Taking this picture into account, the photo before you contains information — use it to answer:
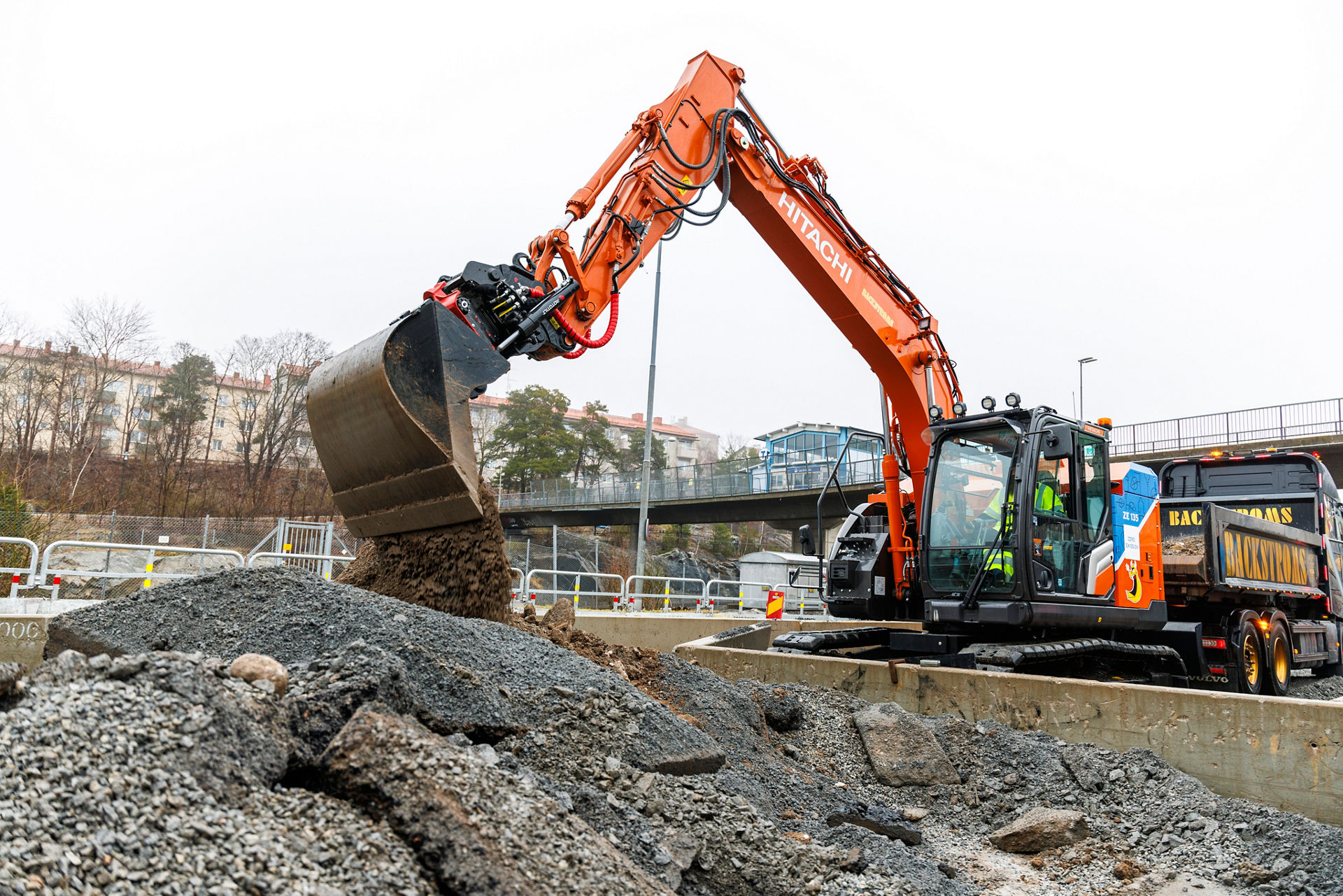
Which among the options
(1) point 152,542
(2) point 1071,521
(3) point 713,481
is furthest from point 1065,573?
(3) point 713,481

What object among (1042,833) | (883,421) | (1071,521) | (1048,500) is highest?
(883,421)

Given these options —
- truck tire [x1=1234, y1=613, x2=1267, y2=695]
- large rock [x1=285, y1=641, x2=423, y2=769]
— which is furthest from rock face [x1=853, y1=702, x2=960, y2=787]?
truck tire [x1=1234, y1=613, x2=1267, y2=695]

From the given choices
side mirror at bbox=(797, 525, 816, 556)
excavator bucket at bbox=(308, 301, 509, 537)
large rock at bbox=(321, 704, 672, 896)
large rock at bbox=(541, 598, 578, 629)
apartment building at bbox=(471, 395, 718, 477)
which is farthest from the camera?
apartment building at bbox=(471, 395, 718, 477)

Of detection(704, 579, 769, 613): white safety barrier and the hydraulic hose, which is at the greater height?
the hydraulic hose

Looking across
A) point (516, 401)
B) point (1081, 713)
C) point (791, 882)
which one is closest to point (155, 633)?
point (791, 882)

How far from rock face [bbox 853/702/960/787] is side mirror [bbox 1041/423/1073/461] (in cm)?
255

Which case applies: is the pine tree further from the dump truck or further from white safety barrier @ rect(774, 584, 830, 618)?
the dump truck

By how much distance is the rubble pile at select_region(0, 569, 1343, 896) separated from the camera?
252 centimetres

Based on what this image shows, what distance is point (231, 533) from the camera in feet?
61.6

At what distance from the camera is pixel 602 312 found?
6.84 meters

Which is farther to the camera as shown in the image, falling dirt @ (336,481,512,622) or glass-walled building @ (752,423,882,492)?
glass-walled building @ (752,423,882,492)

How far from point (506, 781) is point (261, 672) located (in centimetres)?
107

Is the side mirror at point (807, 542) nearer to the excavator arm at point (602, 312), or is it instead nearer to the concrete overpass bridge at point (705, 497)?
the excavator arm at point (602, 312)

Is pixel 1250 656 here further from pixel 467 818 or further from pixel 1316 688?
pixel 467 818
